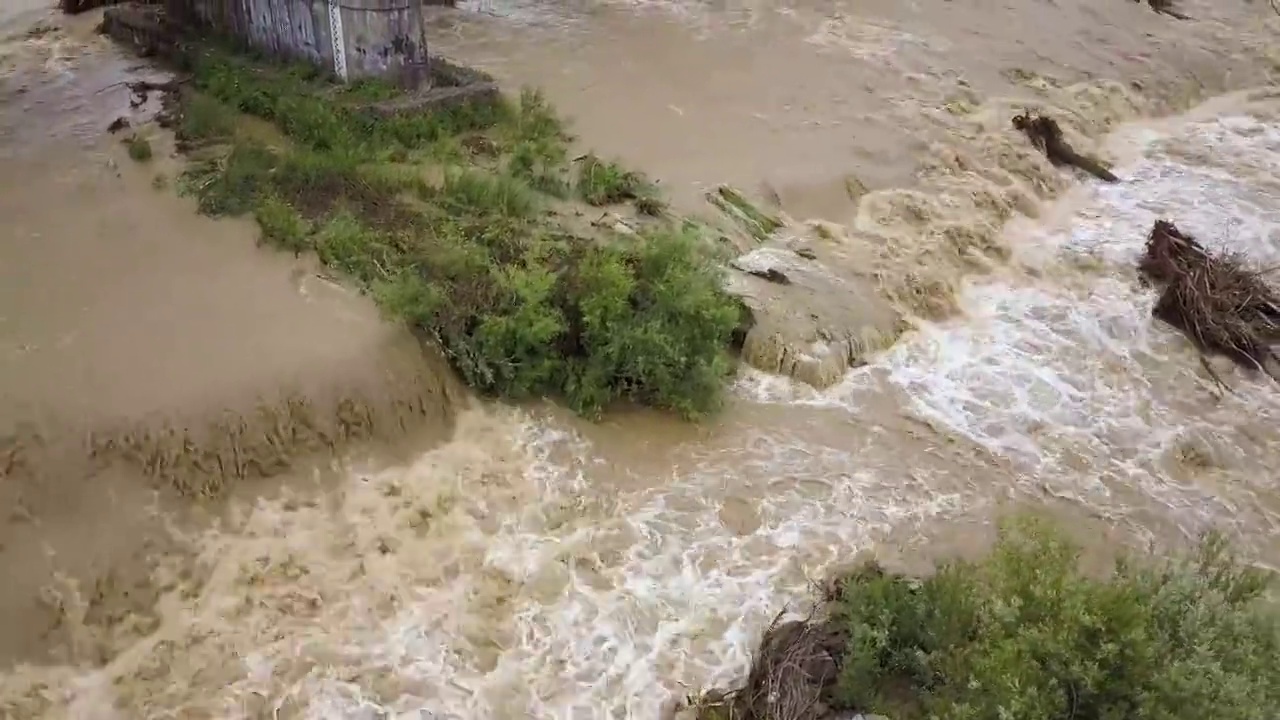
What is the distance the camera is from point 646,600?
5863 mm

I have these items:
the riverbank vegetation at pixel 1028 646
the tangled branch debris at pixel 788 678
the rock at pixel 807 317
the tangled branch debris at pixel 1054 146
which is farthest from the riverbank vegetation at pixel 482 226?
the tangled branch debris at pixel 1054 146

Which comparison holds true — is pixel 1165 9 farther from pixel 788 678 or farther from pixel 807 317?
pixel 788 678

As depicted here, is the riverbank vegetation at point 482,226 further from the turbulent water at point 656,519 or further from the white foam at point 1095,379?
the white foam at point 1095,379

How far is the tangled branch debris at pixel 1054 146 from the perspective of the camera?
10.9 meters

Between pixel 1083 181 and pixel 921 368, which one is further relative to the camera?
pixel 1083 181

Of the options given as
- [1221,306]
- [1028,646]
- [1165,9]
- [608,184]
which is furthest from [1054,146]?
[1028,646]

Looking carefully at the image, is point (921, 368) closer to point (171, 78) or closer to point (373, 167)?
point (373, 167)

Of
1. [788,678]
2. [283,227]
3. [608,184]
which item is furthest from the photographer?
[608,184]

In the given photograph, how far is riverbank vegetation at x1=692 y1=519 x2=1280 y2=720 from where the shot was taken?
4.31 m

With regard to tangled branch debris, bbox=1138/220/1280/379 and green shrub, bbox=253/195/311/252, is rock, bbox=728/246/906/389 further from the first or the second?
green shrub, bbox=253/195/311/252

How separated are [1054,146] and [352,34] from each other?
7.12 metres

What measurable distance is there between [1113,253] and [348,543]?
23.2 feet

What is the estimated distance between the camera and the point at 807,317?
7.85 metres

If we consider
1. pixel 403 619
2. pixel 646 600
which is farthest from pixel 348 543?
pixel 646 600
